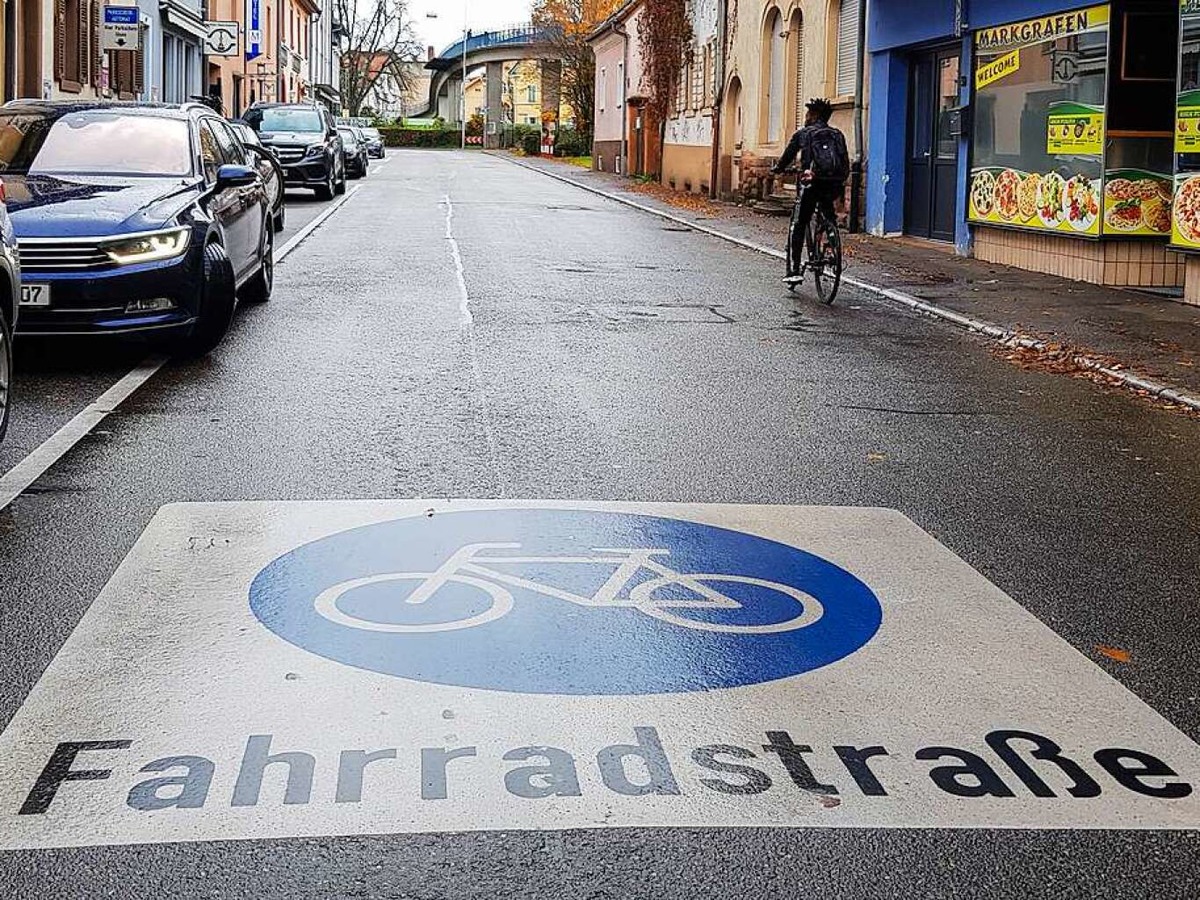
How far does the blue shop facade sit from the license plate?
31.2 feet

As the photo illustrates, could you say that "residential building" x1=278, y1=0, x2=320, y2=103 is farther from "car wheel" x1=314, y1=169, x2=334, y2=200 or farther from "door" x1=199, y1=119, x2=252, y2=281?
"door" x1=199, y1=119, x2=252, y2=281

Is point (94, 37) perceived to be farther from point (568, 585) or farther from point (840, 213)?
point (568, 585)

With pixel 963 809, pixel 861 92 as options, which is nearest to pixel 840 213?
pixel 861 92

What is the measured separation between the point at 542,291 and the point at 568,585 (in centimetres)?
1070

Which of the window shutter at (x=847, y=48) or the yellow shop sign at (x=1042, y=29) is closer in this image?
the yellow shop sign at (x=1042, y=29)

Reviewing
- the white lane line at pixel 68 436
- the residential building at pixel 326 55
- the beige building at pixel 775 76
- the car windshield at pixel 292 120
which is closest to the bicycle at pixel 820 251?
the white lane line at pixel 68 436

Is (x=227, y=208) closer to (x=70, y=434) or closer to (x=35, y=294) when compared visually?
(x=35, y=294)

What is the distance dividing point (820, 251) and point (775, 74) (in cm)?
1923

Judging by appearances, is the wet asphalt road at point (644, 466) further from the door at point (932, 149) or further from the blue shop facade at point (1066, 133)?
the door at point (932, 149)

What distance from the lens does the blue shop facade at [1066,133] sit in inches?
651

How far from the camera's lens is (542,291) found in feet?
53.2

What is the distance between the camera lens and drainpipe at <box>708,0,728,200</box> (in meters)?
37.9

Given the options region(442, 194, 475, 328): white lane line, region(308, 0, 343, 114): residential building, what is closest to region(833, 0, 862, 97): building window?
region(442, 194, 475, 328): white lane line

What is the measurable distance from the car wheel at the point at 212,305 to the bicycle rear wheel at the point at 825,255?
6142 millimetres
